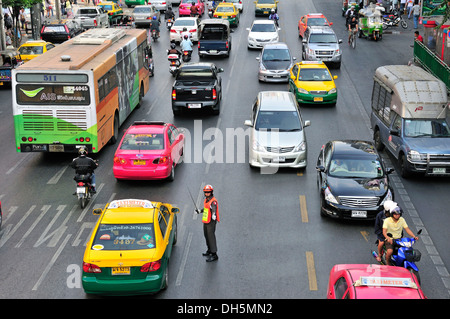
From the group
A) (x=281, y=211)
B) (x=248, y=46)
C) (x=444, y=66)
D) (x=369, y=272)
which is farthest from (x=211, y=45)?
(x=369, y=272)

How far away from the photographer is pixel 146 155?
757 inches

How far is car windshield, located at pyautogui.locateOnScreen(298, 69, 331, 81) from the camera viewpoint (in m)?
28.9

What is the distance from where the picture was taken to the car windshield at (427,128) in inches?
814

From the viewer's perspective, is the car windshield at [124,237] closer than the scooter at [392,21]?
Yes

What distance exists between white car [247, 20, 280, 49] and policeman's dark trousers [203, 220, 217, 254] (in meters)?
28.6

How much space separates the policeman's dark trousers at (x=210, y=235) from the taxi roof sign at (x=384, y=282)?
199 inches

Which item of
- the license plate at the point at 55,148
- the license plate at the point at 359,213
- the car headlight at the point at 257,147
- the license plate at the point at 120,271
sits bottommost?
Answer: the license plate at the point at 359,213

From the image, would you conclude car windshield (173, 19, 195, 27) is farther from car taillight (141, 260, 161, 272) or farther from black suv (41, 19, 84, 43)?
car taillight (141, 260, 161, 272)

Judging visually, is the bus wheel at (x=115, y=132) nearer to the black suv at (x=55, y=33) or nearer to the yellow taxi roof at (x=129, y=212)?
the yellow taxi roof at (x=129, y=212)

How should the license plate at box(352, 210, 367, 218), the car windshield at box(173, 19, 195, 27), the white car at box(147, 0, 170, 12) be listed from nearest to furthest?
1. the license plate at box(352, 210, 367, 218)
2. the car windshield at box(173, 19, 195, 27)
3. the white car at box(147, 0, 170, 12)

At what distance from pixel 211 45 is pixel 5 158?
18.8 meters

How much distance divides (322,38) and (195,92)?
12.7 meters

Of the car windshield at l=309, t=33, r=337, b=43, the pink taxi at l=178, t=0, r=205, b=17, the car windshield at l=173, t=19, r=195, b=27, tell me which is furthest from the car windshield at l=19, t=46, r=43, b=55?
the pink taxi at l=178, t=0, r=205, b=17

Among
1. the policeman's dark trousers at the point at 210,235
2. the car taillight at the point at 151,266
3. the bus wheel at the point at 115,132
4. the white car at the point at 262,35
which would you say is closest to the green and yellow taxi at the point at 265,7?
the white car at the point at 262,35
